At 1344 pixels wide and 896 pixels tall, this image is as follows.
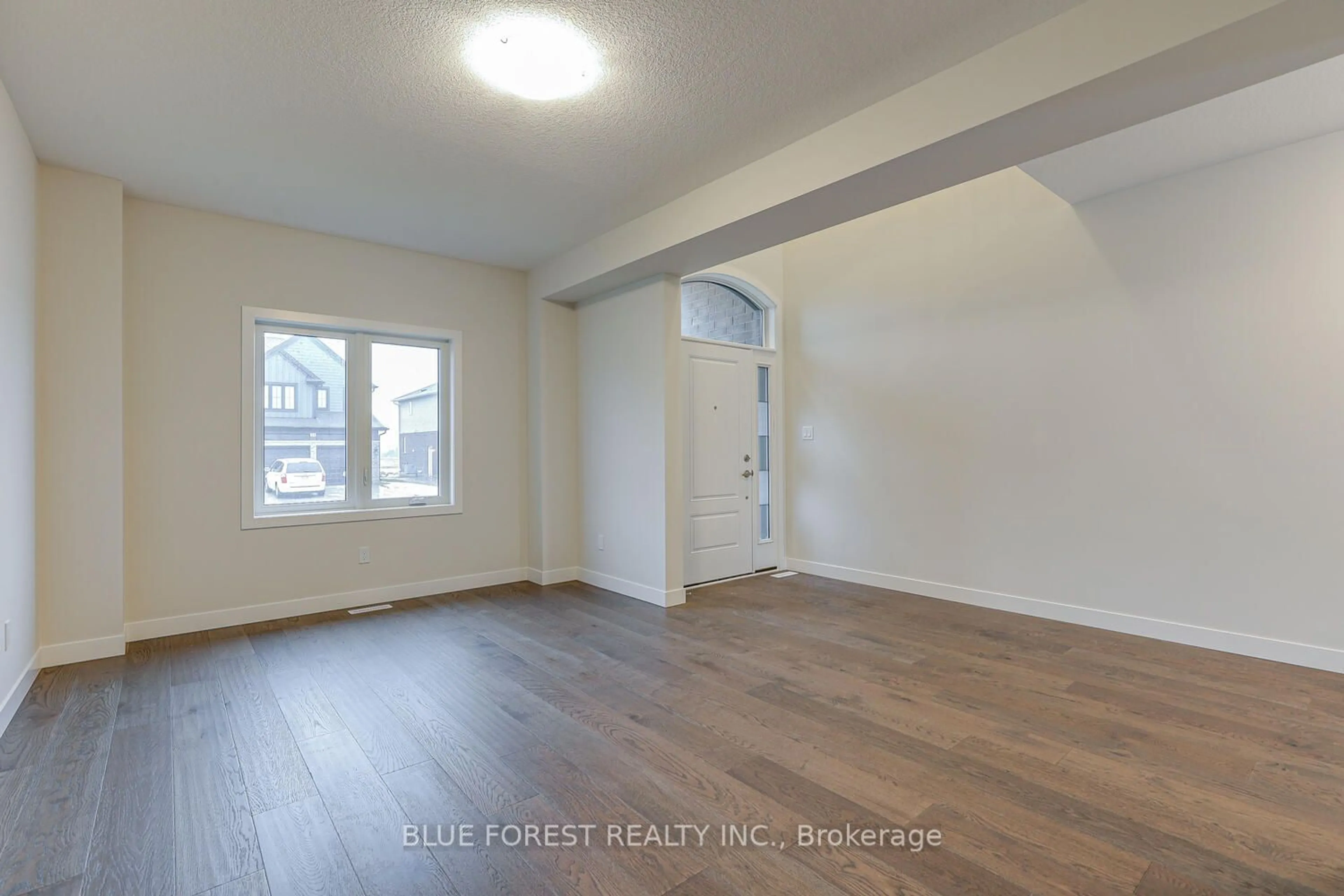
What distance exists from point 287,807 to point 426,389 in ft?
11.6

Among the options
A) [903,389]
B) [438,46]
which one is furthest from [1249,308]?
[438,46]

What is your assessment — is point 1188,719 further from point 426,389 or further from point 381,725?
point 426,389

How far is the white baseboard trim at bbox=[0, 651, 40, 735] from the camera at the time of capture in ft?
8.50

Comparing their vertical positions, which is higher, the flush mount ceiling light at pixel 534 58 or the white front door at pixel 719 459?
the flush mount ceiling light at pixel 534 58

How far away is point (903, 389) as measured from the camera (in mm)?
5008

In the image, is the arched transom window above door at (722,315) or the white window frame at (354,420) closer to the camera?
the white window frame at (354,420)

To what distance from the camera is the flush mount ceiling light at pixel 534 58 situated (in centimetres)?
230

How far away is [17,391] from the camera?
288cm

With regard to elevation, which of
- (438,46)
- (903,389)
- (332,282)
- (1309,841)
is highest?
(438,46)

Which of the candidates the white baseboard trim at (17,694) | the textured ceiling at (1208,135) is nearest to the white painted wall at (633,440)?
the textured ceiling at (1208,135)

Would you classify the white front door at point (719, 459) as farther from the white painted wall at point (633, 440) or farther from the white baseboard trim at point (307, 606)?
the white baseboard trim at point (307, 606)

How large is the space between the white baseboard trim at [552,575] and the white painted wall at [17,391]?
300 cm

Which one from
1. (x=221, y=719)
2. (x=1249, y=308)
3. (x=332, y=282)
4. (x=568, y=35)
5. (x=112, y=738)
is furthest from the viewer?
(x=332, y=282)

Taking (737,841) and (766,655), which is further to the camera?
(766,655)
